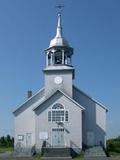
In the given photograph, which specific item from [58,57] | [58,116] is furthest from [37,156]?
[58,57]

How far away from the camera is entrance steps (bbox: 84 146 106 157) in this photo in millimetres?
34531

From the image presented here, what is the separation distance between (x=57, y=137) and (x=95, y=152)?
473 cm

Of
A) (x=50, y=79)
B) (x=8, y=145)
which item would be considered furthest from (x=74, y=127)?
(x=8, y=145)

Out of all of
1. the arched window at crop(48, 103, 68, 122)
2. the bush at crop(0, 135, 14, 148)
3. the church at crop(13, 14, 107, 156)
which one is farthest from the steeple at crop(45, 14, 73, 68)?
the bush at crop(0, 135, 14, 148)

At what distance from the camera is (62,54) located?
136 feet

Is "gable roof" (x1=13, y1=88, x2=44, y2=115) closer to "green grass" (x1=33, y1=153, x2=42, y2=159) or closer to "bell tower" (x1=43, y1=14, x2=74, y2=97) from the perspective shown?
"bell tower" (x1=43, y1=14, x2=74, y2=97)

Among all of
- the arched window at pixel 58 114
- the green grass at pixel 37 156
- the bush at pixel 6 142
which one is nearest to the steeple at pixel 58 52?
the arched window at pixel 58 114

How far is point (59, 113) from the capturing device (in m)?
39.5

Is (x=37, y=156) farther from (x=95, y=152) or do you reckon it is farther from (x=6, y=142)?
(x=6, y=142)

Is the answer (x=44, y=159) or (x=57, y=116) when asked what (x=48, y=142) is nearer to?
(x=57, y=116)

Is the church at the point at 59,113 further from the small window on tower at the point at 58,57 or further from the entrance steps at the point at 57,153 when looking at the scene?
the entrance steps at the point at 57,153

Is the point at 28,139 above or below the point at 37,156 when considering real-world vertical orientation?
above

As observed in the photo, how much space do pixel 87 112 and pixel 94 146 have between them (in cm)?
354

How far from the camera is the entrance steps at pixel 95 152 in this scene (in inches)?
1359
